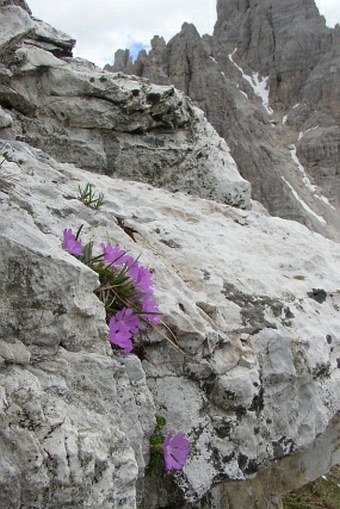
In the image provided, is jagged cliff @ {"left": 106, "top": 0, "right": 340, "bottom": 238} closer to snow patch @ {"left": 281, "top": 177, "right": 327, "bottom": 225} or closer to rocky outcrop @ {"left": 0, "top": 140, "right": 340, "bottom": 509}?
snow patch @ {"left": 281, "top": 177, "right": 327, "bottom": 225}

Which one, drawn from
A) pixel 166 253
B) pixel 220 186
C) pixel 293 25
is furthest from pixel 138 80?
pixel 293 25

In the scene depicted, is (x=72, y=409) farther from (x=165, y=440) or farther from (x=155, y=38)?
(x=155, y=38)

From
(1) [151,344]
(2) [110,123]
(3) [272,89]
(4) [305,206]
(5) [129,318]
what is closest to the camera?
(5) [129,318]

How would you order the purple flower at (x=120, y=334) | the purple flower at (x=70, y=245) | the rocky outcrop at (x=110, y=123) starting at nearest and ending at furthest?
the purple flower at (x=120, y=334) < the purple flower at (x=70, y=245) < the rocky outcrop at (x=110, y=123)

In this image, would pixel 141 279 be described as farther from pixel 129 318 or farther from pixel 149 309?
pixel 129 318

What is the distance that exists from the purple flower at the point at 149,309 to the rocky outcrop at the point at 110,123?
12.5 ft

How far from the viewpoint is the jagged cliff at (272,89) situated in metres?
81.6

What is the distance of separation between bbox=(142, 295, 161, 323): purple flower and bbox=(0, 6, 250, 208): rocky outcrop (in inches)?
150

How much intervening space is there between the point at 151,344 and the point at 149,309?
238 millimetres

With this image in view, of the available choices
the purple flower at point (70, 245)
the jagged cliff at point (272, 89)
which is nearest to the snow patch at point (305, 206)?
the jagged cliff at point (272, 89)

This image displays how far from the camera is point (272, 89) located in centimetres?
12019

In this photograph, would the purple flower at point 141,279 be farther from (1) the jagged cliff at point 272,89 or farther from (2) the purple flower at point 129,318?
(1) the jagged cliff at point 272,89

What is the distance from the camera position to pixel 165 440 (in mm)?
2938

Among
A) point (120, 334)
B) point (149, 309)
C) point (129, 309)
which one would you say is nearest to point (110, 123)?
point (149, 309)
